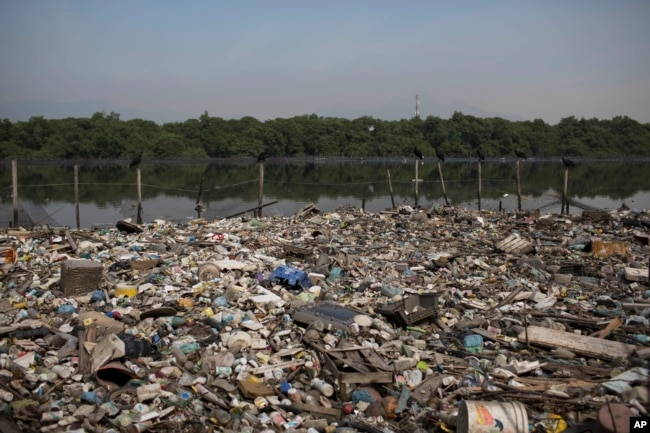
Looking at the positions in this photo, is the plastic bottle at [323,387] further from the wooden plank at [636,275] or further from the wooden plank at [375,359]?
the wooden plank at [636,275]

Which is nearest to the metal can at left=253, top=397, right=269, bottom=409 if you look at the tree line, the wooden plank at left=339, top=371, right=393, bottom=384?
the wooden plank at left=339, top=371, right=393, bottom=384

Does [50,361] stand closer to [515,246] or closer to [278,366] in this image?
[278,366]

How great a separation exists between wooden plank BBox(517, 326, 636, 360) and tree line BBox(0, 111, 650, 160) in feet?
282

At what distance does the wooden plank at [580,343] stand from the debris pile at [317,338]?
0.02 meters

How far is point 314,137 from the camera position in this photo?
104688 mm

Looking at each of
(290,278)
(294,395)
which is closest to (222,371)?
(294,395)

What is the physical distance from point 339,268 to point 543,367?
3989 mm

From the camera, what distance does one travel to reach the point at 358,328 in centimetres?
551

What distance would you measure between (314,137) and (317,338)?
101m

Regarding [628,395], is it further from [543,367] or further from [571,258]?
[571,258]

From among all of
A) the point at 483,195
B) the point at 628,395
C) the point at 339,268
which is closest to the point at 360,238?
the point at 339,268

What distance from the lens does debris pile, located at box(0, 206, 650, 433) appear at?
3975mm

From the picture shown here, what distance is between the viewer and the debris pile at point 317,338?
3975mm

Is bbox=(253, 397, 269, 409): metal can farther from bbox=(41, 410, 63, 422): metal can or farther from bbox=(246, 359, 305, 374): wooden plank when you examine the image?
bbox=(41, 410, 63, 422): metal can
